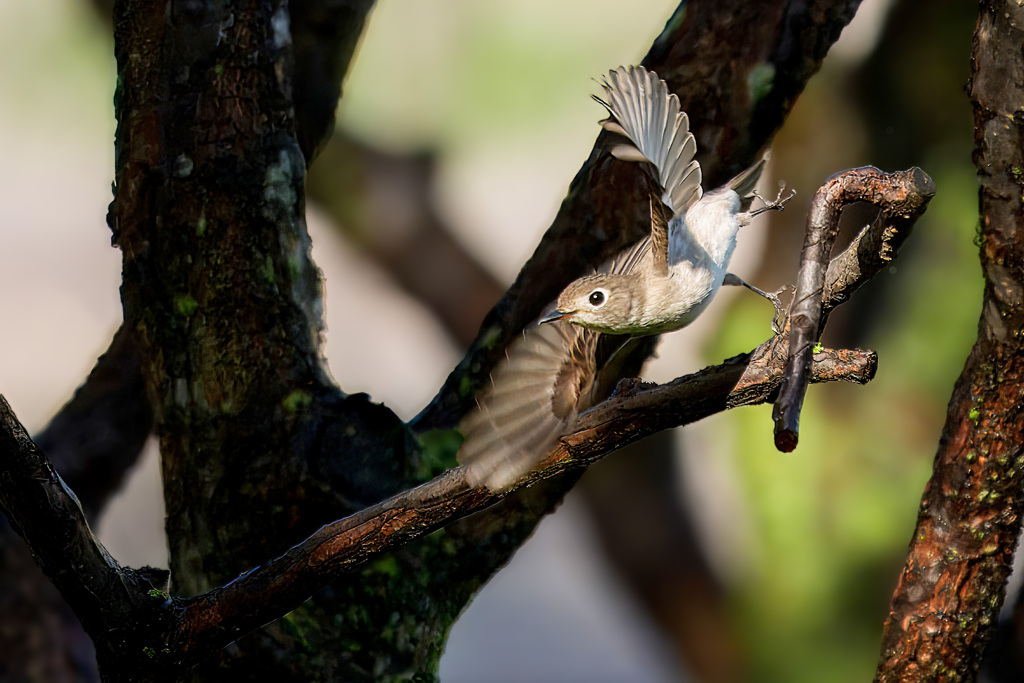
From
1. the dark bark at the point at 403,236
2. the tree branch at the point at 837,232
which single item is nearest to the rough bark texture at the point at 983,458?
the tree branch at the point at 837,232

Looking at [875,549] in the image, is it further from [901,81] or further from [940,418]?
[901,81]

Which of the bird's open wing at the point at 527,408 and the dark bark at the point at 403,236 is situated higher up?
the dark bark at the point at 403,236

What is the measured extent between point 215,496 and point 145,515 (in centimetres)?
121

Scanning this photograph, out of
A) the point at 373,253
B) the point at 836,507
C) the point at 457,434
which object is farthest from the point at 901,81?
the point at 457,434

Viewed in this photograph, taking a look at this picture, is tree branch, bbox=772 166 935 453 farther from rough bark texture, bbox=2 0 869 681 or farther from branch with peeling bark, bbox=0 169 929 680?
rough bark texture, bbox=2 0 869 681

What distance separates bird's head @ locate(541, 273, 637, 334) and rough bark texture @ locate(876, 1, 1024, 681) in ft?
0.97

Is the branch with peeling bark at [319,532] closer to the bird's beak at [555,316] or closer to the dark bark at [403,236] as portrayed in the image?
the bird's beak at [555,316]

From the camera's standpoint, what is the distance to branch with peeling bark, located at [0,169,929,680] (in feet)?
2.15

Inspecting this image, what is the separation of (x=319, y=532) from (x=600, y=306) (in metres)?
0.32

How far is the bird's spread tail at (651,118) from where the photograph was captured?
715 millimetres

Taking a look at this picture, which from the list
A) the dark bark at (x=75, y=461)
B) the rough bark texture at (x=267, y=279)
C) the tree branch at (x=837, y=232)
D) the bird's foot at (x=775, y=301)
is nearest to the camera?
the tree branch at (x=837, y=232)

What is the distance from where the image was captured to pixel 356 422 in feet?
3.13

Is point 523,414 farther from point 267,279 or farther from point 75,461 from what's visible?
point 75,461

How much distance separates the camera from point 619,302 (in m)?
0.73
